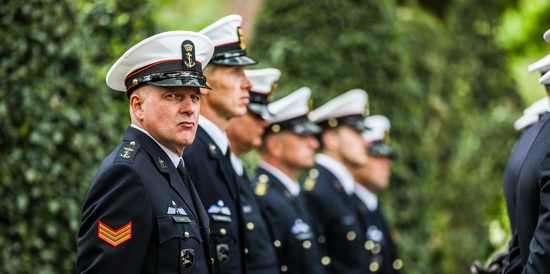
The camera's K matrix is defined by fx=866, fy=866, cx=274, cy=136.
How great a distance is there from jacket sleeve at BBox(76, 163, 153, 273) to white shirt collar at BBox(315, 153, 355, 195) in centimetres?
423

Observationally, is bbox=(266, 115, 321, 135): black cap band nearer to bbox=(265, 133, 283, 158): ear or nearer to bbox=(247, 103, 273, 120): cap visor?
bbox=(265, 133, 283, 158): ear

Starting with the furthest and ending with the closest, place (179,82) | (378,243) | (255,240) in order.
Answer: (378,243) → (255,240) → (179,82)

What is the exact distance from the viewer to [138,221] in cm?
348

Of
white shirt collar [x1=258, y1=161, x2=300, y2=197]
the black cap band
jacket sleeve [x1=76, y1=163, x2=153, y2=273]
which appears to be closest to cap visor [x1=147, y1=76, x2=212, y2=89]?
jacket sleeve [x1=76, y1=163, x2=153, y2=273]

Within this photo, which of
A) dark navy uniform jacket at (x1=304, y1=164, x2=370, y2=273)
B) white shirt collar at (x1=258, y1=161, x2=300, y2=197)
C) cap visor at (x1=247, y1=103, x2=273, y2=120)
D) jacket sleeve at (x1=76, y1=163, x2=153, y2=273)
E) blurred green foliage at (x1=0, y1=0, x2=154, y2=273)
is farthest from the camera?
dark navy uniform jacket at (x1=304, y1=164, x2=370, y2=273)

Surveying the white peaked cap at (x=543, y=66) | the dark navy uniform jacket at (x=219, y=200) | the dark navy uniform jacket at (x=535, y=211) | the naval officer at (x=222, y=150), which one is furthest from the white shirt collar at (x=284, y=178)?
the dark navy uniform jacket at (x=535, y=211)

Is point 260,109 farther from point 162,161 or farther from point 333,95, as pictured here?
point 333,95

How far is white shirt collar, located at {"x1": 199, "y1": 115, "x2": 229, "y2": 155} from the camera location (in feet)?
15.9

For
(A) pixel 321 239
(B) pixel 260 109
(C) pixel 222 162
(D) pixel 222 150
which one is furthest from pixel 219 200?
(A) pixel 321 239

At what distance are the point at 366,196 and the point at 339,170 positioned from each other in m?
0.60

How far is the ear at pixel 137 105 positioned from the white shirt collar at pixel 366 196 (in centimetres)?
448

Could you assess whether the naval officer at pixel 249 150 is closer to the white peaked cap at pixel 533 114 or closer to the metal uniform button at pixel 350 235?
the metal uniform button at pixel 350 235

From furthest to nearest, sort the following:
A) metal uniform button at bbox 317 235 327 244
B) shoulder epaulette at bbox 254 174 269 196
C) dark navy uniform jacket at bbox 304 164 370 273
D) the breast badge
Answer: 1. dark navy uniform jacket at bbox 304 164 370 273
2. metal uniform button at bbox 317 235 327 244
3. shoulder epaulette at bbox 254 174 269 196
4. the breast badge

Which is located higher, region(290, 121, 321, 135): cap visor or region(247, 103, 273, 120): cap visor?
region(290, 121, 321, 135): cap visor
